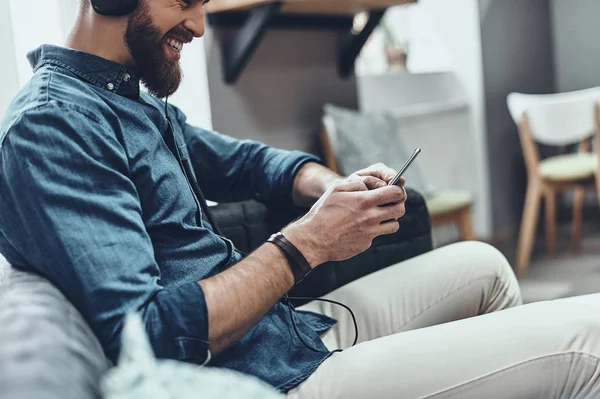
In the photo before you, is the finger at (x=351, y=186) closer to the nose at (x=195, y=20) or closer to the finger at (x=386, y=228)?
the finger at (x=386, y=228)

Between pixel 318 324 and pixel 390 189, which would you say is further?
pixel 318 324

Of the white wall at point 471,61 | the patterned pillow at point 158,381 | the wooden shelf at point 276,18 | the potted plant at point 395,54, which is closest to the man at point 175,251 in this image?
the patterned pillow at point 158,381

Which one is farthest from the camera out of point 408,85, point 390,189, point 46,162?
point 408,85

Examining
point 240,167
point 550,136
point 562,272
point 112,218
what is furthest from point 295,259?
point 550,136

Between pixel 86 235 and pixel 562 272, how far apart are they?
265 cm

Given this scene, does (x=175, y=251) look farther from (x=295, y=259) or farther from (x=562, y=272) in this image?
(x=562, y=272)

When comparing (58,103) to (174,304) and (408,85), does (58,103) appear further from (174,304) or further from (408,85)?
(408,85)

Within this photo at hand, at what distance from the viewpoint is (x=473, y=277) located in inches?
47.0

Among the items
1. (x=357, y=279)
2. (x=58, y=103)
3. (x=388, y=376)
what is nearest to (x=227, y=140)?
(x=357, y=279)

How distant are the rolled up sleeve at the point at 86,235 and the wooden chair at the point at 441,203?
1680 mm

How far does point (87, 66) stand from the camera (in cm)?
92

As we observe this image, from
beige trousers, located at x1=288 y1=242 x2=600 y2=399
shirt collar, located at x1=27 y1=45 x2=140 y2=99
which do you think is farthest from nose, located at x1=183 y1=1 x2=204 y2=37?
beige trousers, located at x1=288 y1=242 x2=600 y2=399

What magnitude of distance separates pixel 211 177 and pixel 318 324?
0.37 metres

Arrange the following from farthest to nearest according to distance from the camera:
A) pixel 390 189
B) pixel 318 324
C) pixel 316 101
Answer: pixel 316 101 < pixel 318 324 < pixel 390 189
